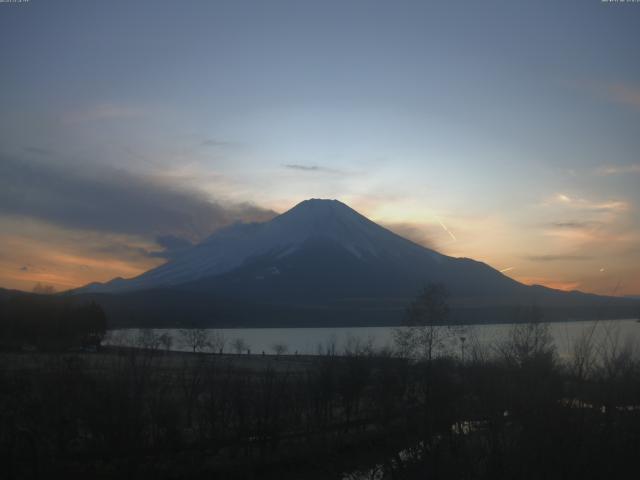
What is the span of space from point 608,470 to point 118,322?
86782mm

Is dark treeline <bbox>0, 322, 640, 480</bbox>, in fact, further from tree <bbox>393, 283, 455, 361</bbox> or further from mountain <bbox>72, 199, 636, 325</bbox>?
mountain <bbox>72, 199, 636, 325</bbox>

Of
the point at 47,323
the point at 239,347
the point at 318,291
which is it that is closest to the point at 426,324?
the point at 47,323

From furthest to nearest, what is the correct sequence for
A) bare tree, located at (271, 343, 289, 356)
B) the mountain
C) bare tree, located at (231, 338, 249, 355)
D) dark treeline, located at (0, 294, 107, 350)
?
the mountain < bare tree, located at (231, 338, 249, 355) < bare tree, located at (271, 343, 289, 356) < dark treeline, located at (0, 294, 107, 350)

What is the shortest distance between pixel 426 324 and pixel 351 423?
35.8 feet

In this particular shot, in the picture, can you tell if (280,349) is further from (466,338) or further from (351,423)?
(351,423)

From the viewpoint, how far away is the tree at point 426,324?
3027cm

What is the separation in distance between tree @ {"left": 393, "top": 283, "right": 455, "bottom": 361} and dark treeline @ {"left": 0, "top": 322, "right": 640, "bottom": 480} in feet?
12.3

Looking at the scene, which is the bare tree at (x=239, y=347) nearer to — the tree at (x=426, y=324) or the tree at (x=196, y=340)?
the tree at (x=196, y=340)

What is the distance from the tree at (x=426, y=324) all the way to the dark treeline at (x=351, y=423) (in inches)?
148

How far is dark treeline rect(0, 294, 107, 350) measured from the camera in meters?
44.2

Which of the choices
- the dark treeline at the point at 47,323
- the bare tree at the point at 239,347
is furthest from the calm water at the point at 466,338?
the dark treeline at the point at 47,323

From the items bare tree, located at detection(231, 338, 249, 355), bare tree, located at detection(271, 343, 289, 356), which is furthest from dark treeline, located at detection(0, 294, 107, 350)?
bare tree, located at detection(271, 343, 289, 356)

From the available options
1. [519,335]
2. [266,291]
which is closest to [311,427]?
[519,335]

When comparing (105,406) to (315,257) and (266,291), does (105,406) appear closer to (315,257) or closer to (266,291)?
(266,291)
